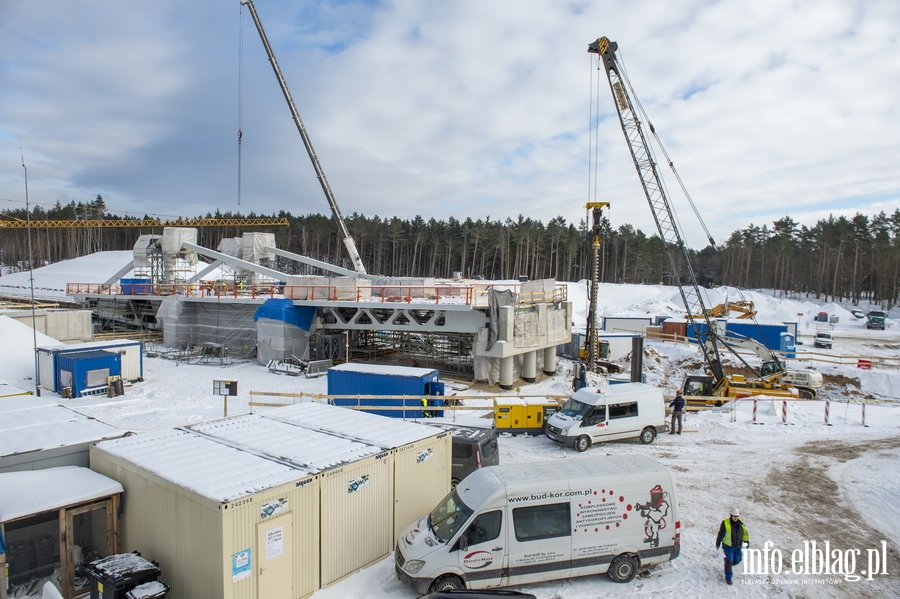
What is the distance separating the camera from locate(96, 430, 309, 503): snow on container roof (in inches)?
303

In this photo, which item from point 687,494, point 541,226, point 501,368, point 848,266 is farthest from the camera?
point 541,226

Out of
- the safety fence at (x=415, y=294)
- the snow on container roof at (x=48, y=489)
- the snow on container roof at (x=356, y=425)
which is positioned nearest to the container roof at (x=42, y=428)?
the snow on container roof at (x=48, y=489)

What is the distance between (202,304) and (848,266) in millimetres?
95633

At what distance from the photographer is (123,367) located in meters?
25.5

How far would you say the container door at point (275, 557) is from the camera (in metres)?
7.63

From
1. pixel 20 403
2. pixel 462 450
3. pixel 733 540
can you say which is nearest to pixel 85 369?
pixel 20 403

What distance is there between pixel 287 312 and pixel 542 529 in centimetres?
2457

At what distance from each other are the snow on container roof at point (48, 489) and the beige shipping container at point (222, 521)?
32 cm

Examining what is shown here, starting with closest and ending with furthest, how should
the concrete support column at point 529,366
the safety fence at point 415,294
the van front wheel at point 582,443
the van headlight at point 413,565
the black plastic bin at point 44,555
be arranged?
the van headlight at point 413,565 < the black plastic bin at point 44,555 < the van front wheel at point 582,443 < the safety fence at point 415,294 < the concrete support column at point 529,366

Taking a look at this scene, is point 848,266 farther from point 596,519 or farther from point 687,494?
point 596,519

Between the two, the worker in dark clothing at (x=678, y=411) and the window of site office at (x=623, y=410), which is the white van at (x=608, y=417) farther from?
the worker in dark clothing at (x=678, y=411)

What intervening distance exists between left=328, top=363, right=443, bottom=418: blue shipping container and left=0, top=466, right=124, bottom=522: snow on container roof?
1049 centimetres

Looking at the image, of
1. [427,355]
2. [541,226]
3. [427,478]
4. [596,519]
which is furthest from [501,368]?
[541,226]

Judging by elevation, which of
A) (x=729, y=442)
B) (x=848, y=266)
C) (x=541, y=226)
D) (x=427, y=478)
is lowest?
(x=729, y=442)
